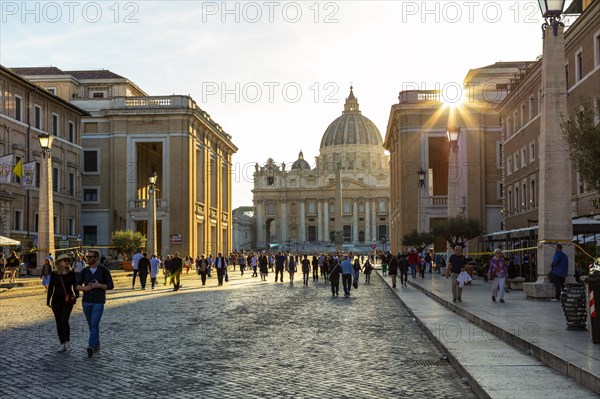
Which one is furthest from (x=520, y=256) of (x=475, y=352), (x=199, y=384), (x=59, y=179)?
(x=59, y=179)

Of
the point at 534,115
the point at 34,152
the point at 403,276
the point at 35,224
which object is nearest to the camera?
the point at 403,276

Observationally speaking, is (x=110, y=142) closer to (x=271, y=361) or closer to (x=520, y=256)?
(x=520, y=256)

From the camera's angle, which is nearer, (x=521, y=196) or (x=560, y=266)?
(x=560, y=266)

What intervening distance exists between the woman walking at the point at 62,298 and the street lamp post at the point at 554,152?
11.6 meters

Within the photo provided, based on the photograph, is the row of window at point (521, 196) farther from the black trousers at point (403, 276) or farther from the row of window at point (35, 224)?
the row of window at point (35, 224)

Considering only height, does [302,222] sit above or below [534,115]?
below

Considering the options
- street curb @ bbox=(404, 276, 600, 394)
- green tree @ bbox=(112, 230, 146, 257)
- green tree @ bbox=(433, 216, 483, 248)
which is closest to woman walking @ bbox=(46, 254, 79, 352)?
street curb @ bbox=(404, 276, 600, 394)

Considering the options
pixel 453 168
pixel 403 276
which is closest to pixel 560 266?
pixel 403 276

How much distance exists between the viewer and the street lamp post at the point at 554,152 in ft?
63.4

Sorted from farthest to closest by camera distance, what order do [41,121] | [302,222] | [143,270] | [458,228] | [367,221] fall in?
1. [302,222]
2. [367,221]
3. [41,121]
4. [458,228]
5. [143,270]

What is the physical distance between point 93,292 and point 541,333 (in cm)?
669

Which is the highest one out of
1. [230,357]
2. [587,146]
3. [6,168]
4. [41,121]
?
[41,121]

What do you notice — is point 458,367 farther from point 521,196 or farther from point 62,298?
point 521,196

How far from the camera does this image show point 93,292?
12203 millimetres
